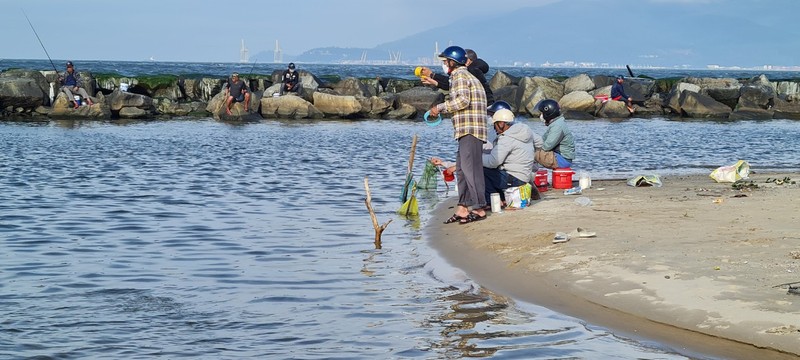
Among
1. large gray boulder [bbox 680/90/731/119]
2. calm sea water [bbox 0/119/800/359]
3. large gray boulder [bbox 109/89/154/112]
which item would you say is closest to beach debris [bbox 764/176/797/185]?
calm sea water [bbox 0/119/800/359]

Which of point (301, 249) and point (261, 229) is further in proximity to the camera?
point (261, 229)

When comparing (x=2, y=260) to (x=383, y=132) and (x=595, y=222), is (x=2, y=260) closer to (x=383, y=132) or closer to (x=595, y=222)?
(x=595, y=222)

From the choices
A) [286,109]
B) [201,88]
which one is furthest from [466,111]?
[201,88]

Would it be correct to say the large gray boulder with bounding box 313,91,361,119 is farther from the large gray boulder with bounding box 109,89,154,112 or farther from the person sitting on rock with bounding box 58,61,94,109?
the person sitting on rock with bounding box 58,61,94,109

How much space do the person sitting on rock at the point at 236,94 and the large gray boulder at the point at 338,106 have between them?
2.79 m

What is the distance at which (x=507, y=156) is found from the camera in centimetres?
1223

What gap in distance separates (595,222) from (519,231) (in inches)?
31.5

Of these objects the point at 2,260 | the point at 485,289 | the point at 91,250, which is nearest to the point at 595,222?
the point at 485,289

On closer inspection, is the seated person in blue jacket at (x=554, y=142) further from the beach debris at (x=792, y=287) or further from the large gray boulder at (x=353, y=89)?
the large gray boulder at (x=353, y=89)

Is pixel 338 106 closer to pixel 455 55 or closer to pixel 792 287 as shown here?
pixel 455 55

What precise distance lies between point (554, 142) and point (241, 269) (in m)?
6.07

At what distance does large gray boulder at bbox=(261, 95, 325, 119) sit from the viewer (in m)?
35.4

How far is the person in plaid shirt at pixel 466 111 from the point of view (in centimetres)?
1098

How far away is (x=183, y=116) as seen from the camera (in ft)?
117
